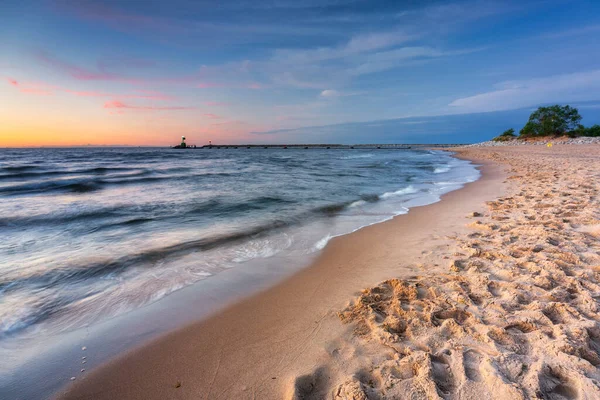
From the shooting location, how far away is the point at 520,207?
21.0ft

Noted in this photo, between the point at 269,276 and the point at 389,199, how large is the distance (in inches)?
266

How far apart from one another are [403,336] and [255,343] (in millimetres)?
1244

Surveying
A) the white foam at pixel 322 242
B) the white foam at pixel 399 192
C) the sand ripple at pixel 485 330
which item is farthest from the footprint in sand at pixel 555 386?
the white foam at pixel 399 192

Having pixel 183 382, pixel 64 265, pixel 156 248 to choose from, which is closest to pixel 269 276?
pixel 183 382

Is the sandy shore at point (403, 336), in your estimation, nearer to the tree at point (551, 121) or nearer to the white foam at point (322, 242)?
the white foam at point (322, 242)

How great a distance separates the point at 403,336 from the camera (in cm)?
237

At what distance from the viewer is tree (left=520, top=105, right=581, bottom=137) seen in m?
56.7

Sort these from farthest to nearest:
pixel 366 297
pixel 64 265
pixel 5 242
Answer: pixel 5 242
pixel 64 265
pixel 366 297

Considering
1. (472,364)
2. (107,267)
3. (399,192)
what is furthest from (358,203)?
(472,364)

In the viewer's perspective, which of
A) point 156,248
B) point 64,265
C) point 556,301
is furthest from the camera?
point 156,248

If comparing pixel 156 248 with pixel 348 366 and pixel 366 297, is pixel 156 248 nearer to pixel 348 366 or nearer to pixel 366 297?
pixel 366 297

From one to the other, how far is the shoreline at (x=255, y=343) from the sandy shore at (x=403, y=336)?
0.03 feet

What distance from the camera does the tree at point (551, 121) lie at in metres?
56.7

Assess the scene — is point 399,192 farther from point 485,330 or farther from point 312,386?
point 312,386
